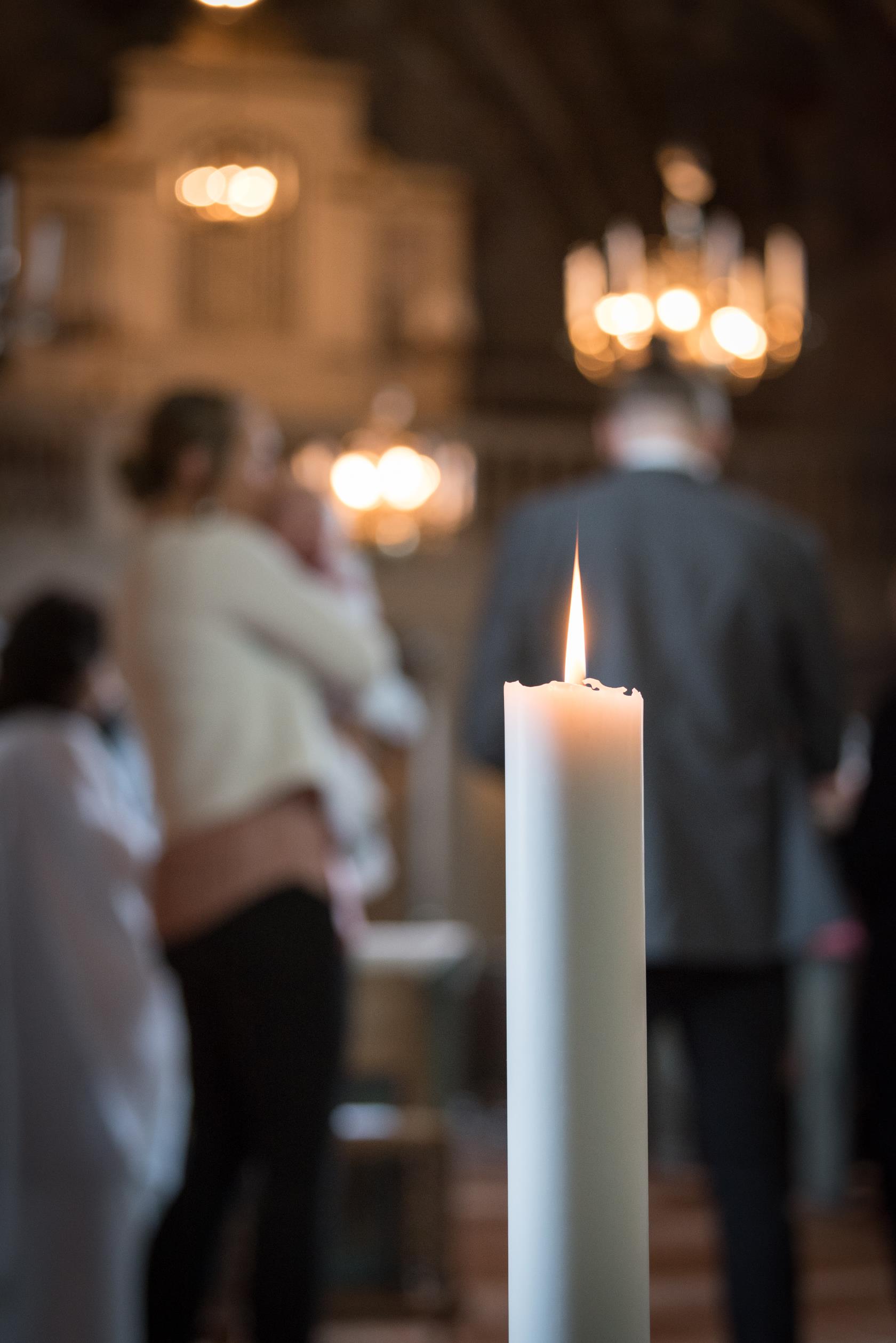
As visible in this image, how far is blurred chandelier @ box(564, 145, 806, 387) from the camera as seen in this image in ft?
21.0

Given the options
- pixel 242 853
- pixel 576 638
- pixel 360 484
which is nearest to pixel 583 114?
pixel 360 484

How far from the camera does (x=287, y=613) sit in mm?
2270

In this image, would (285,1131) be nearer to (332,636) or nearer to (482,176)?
(332,636)

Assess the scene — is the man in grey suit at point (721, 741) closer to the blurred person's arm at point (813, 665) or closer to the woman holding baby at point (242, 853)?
the blurred person's arm at point (813, 665)

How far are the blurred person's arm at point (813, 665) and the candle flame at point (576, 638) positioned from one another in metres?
1.86

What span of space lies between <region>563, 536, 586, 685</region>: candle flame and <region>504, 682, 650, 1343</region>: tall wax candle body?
44mm

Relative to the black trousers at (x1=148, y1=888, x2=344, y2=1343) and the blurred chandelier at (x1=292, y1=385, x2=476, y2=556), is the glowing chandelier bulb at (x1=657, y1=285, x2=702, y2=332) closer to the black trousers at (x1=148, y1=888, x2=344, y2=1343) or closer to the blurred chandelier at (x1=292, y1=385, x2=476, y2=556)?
the blurred chandelier at (x1=292, y1=385, x2=476, y2=556)

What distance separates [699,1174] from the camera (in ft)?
22.8

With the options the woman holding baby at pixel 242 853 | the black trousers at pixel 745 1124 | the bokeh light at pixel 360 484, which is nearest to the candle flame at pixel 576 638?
the woman holding baby at pixel 242 853

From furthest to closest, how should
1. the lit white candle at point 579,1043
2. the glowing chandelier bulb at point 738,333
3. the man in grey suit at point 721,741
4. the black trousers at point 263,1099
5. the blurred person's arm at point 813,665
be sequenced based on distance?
the glowing chandelier bulb at point 738,333 < the blurred person's arm at point 813,665 < the man in grey suit at point 721,741 < the black trousers at point 263,1099 < the lit white candle at point 579,1043

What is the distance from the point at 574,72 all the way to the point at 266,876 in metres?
11.9

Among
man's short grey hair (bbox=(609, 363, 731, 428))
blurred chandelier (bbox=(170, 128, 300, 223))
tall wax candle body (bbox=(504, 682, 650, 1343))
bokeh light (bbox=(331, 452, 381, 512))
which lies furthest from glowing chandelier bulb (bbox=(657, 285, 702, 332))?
tall wax candle body (bbox=(504, 682, 650, 1343))

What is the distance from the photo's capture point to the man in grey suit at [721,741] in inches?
90.1

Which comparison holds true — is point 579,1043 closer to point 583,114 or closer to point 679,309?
point 679,309
